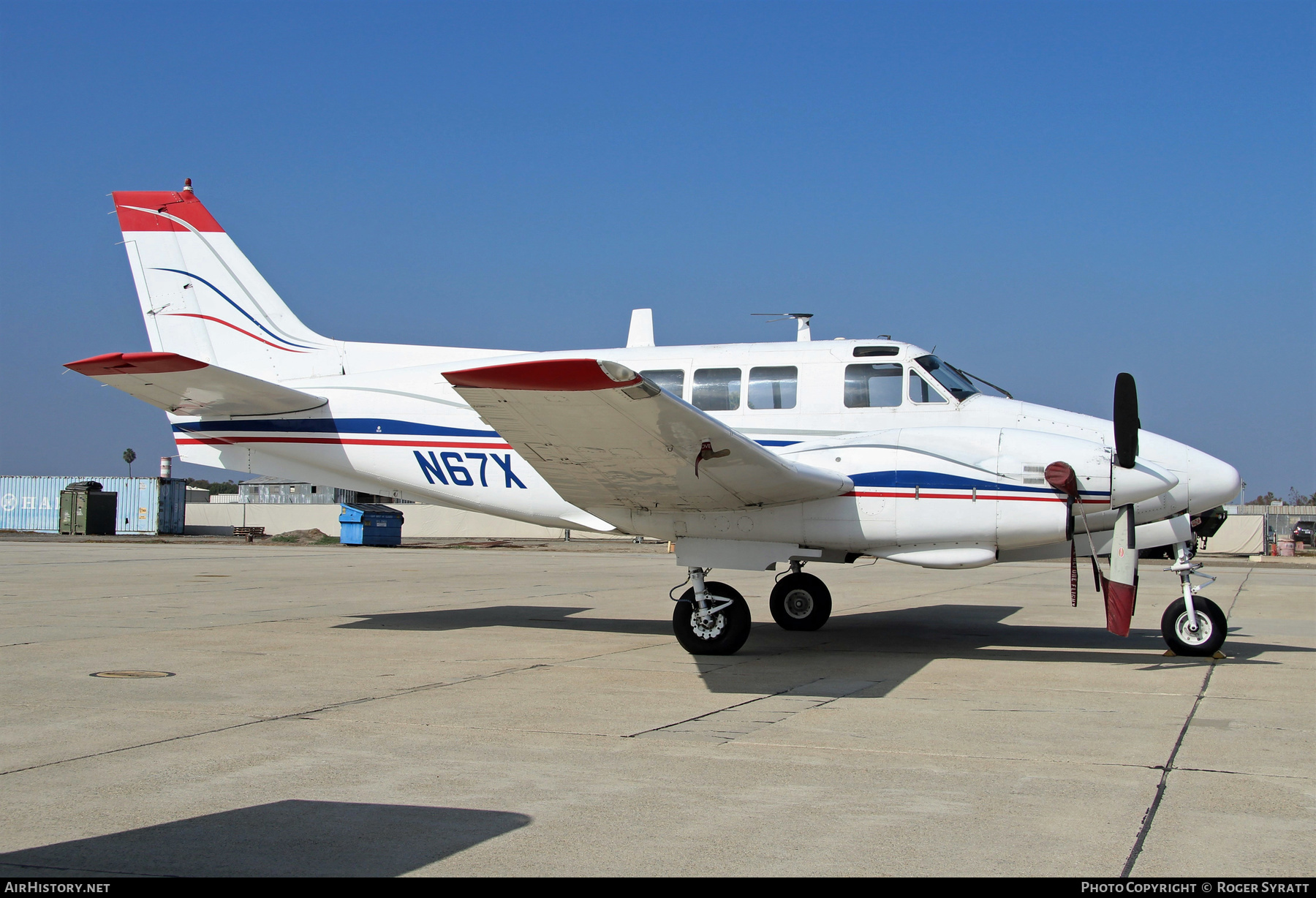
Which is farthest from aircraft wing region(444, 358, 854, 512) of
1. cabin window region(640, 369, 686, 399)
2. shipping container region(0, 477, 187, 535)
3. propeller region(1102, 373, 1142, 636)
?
shipping container region(0, 477, 187, 535)

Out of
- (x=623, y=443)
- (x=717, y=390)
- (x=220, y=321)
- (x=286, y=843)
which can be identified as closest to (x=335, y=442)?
(x=220, y=321)

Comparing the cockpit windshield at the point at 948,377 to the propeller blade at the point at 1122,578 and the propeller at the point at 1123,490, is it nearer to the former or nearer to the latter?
the propeller at the point at 1123,490

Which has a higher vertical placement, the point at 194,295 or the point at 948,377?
the point at 194,295

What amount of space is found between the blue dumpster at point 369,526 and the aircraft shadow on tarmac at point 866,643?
27473mm

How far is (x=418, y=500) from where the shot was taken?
12344 mm

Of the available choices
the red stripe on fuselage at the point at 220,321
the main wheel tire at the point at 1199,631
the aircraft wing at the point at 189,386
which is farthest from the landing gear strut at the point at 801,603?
the red stripe on fuselage at the point at 220,321

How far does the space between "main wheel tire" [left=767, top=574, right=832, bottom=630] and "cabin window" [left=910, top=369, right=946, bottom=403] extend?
2856 mm

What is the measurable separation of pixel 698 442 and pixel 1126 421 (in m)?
3.90

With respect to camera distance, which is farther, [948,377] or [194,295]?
[194,295]

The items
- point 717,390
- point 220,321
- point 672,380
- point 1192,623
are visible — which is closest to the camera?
point 1192,623

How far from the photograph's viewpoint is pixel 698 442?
27.8ft

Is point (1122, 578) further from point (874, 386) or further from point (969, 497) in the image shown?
point (874, 386)

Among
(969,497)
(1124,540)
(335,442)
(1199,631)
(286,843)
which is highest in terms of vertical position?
(335,442)
